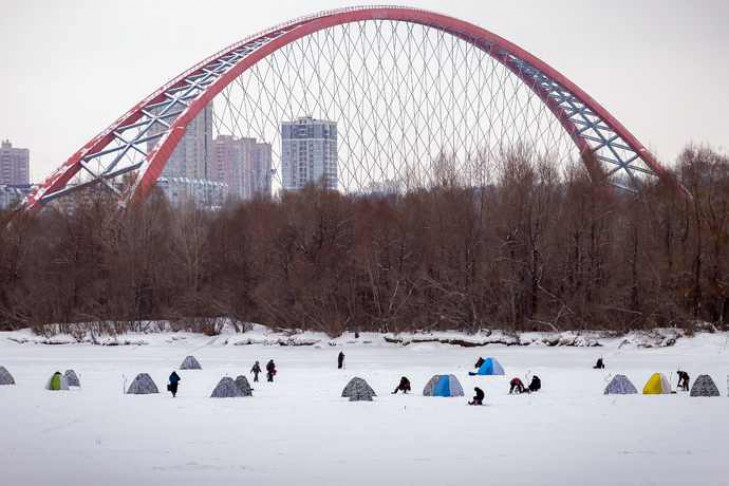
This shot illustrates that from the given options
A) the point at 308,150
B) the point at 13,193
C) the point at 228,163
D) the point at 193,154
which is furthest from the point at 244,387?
the point at 308,150

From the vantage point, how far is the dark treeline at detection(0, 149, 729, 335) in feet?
152

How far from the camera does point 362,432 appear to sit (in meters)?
21.4

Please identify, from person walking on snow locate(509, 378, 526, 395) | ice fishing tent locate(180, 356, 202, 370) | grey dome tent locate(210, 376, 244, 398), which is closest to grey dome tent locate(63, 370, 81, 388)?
grey dome tent locate(210, 376, 244, 398)

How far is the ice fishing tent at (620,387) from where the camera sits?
Answer: 27.0m

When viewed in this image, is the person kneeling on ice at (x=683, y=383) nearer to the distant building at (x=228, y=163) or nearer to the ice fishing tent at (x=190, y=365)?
the ice fishing tent at (x=190, y=365)

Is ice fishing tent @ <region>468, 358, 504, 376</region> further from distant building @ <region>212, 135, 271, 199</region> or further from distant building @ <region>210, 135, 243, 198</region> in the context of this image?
distant building @ <region>210, 135, 243, 198</region>

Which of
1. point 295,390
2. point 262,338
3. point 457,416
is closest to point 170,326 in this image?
point 262,338

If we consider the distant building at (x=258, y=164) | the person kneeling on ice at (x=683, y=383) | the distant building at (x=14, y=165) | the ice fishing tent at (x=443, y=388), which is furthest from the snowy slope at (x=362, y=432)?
the distant building at (x=14, y=165)

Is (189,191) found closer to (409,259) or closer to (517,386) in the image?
(409,259)

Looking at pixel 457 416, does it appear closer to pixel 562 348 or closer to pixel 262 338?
pixel 562 348

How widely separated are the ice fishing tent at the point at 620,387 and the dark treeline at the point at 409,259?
56.4 ft

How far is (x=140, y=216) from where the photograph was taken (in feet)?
174

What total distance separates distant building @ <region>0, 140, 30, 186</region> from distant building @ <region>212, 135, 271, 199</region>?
3361 cm

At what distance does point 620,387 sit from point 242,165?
54.1 m
